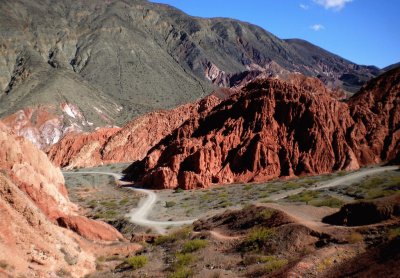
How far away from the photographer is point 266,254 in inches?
635

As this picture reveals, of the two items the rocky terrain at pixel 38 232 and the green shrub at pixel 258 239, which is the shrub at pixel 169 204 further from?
the green shrub at pixel 258 239

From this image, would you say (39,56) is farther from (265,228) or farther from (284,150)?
(265,228)

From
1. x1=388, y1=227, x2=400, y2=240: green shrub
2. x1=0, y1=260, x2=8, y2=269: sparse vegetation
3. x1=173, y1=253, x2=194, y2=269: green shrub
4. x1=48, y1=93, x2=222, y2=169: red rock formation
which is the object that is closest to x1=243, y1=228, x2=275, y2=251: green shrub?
x1=173, y1=253, x2=194, y2=269: green shrub

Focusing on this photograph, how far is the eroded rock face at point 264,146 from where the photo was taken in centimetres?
4997

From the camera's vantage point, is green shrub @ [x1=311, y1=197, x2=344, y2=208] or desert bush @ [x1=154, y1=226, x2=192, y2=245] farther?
green shrub @ [x1=311, y1=197, x2=344, y2=208]

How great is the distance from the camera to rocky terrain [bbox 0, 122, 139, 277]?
48.7ft

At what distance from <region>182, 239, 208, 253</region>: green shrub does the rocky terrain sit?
3.74m

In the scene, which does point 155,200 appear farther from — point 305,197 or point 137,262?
point 137,262

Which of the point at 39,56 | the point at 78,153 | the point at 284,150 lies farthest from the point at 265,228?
the point at 39,56

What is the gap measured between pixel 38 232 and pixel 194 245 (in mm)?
6279

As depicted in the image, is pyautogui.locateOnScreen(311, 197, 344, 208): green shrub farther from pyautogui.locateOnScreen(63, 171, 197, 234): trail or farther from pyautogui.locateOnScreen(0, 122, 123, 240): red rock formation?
pyautogui.locateOnScreen(0, 122, 123, 240): red rock formation

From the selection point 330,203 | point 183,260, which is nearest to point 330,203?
point 330,203

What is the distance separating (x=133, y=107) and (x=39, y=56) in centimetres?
3689

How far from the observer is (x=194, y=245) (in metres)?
18.9
